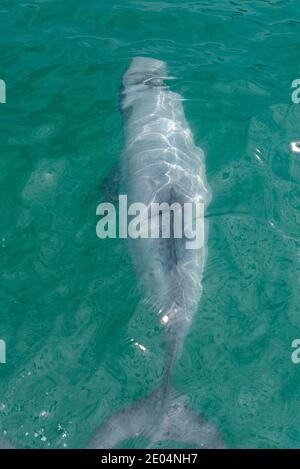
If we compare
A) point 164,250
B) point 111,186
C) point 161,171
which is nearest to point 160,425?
point 164,250

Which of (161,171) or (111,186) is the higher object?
(161,171)

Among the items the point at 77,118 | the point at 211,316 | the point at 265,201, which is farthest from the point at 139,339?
the point at 77,118

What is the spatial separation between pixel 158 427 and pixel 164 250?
2.65 metres

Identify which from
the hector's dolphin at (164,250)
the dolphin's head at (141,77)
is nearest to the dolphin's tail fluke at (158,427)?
the hector's dolphin at (164,250)

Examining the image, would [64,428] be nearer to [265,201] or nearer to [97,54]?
[265,201]

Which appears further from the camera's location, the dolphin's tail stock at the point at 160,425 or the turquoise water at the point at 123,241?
the turquoise water at the point at 123,241

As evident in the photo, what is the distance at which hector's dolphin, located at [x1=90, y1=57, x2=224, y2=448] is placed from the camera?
6.92m

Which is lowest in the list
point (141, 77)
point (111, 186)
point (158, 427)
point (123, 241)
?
point (158, 427)

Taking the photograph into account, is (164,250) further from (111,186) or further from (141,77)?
(141,77)

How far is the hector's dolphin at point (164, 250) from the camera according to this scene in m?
6.92

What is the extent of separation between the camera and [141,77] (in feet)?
40.8

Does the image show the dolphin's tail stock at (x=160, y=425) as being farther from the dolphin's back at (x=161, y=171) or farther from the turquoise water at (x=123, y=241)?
the dolphin's back at (x=161, y=171)

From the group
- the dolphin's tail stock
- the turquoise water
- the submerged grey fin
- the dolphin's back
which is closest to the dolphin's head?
the dolphin's back
